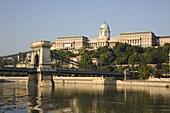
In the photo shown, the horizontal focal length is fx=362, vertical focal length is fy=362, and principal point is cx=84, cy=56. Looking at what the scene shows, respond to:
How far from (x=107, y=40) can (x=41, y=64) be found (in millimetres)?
86958

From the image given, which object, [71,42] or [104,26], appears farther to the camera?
[104,26]

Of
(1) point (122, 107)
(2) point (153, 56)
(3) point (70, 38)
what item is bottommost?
(1) point (122, 107)

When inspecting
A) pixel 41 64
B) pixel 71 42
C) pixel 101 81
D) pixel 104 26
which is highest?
pixel 104 26

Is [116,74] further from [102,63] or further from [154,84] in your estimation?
[102,63]

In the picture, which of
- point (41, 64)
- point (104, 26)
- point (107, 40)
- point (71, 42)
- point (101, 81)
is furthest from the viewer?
point (104, 26)

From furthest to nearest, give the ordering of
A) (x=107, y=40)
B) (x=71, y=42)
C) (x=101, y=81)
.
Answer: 1. (x=71, y=42)
2. (x=107, y=40)
3. (x=101, y=81)

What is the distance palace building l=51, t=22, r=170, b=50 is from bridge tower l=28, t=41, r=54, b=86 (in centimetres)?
7566

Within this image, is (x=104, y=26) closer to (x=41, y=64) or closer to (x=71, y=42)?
(x=71, y=42)

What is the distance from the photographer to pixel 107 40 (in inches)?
6004

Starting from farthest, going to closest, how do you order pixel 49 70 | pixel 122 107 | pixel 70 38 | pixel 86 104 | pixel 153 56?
pixel 70 38
pixel 153 56
pixel 49 70
pixel 86 104
pixel 122 107

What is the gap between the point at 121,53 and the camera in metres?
119

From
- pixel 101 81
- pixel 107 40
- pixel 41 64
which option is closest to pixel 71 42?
pixel 107 40

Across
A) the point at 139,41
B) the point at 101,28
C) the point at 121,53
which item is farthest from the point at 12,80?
the point at 101,28

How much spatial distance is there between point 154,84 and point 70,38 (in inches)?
3646
